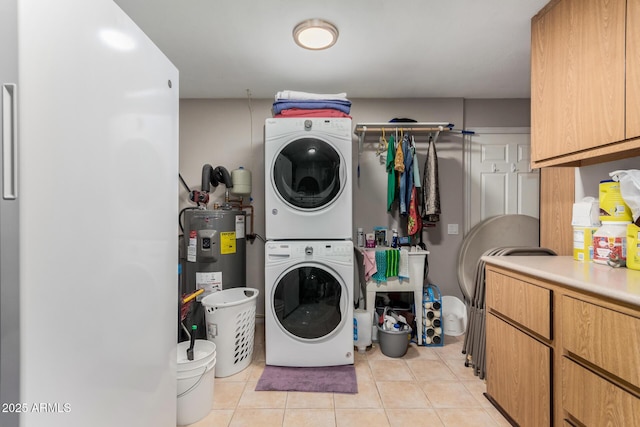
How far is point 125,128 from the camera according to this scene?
831mm

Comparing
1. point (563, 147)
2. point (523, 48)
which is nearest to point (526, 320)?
point (563, 147)

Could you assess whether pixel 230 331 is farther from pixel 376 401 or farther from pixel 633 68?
pixel 633 68

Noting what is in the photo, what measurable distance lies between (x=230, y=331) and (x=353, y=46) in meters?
2.19

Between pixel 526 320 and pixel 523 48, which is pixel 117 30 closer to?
pixel 526 320

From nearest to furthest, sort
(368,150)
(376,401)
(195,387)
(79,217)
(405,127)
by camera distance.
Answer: (79,217) < (195,387) < (376,401) < (405,127) < (368,150)

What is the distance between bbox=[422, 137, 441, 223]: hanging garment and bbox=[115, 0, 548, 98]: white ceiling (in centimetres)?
67

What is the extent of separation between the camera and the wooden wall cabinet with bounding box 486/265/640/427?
0.93 metres

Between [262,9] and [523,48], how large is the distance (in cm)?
186

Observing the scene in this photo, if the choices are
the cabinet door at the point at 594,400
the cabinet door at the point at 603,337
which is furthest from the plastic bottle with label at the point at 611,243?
the cabinet door at the point at 594,400

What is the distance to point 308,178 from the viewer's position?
A: 7.15 ft

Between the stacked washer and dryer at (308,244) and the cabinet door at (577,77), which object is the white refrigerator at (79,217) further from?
the cabinet door at (577,77)

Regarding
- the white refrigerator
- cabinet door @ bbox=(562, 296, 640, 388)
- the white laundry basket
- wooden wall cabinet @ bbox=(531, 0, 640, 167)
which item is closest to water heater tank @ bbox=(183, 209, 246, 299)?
the white laundry basket

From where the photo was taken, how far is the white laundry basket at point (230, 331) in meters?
1.98

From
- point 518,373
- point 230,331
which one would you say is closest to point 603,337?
point 518,373
